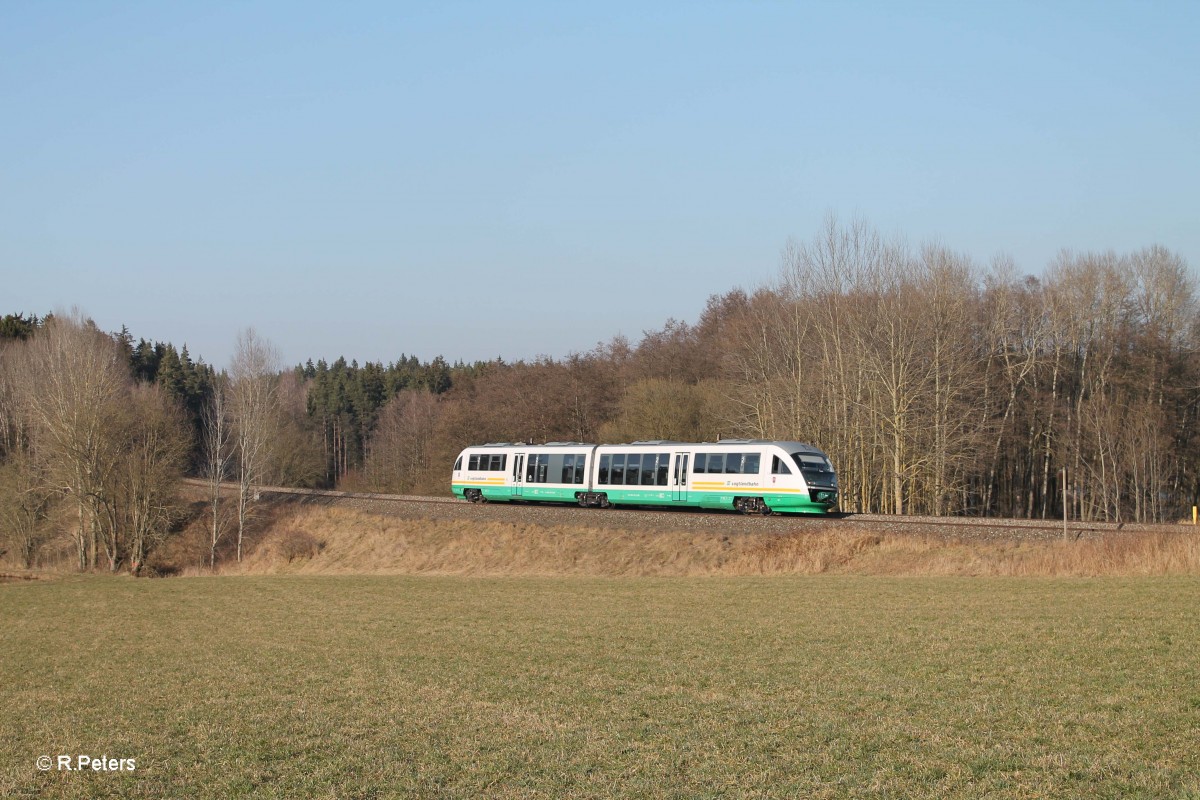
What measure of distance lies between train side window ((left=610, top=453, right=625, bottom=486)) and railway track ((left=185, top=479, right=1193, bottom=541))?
43.1 inches

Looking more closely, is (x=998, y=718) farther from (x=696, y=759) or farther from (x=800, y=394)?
(x=800, y=394)

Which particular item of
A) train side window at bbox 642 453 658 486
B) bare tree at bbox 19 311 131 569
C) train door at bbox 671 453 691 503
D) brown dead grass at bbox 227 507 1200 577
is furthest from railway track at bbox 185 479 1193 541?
bare tree at bbox 19 311 131 569

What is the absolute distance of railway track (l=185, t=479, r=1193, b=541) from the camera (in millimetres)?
27031

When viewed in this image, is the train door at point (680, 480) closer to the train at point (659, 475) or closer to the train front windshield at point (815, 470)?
the train at point (659, 475)

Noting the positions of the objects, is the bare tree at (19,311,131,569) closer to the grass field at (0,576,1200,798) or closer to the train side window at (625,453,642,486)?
the train side window at (625,453,642,486)

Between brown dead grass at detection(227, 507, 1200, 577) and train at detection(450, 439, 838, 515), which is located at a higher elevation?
train at detection(450, 439, 838, 515)

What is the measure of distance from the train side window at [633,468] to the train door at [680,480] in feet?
5.93

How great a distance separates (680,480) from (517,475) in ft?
32.3

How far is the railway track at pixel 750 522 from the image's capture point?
27.0m

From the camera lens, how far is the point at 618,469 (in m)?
39.1

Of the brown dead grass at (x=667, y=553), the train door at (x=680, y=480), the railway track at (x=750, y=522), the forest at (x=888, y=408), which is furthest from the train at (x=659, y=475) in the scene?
the forest at (x=888, y=408)

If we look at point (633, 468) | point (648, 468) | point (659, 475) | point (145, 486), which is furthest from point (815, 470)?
point (145, 486)

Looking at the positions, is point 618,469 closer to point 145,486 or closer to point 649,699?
point 145,486

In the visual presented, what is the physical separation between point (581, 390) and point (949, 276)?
122 ft
